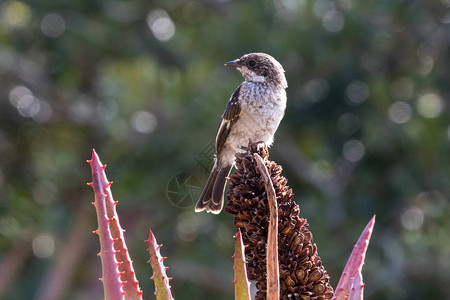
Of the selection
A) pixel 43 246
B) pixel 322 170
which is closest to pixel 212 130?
pixel 322 170

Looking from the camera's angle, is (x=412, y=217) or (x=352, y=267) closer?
(x=352, y=267)

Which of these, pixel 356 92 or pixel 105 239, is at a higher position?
pixel 356 92

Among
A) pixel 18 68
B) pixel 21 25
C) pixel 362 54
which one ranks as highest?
pixel 21 25

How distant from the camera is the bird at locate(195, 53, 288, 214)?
391 centimetres

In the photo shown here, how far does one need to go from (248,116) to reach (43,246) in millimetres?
5941

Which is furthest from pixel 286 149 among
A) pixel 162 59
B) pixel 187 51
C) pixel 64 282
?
pixel 64 282

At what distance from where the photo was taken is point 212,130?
22.0 feet

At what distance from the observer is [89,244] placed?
972 cm

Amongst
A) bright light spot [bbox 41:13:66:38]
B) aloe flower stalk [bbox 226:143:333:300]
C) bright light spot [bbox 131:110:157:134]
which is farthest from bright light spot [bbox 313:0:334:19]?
aloe flower stalk [bbox 226:143:333:300]

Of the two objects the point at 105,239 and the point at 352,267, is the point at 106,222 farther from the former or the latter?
the point at 352,267

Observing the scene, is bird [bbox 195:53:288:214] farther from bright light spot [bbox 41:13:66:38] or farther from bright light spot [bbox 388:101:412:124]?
bright light spot [bbox 41:13:66:38]

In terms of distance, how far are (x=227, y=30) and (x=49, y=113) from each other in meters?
2.90

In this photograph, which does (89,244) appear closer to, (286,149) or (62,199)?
(62,199)

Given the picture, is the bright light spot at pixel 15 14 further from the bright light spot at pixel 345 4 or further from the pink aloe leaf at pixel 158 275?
the pink aloe leaf at pixel 158 275
